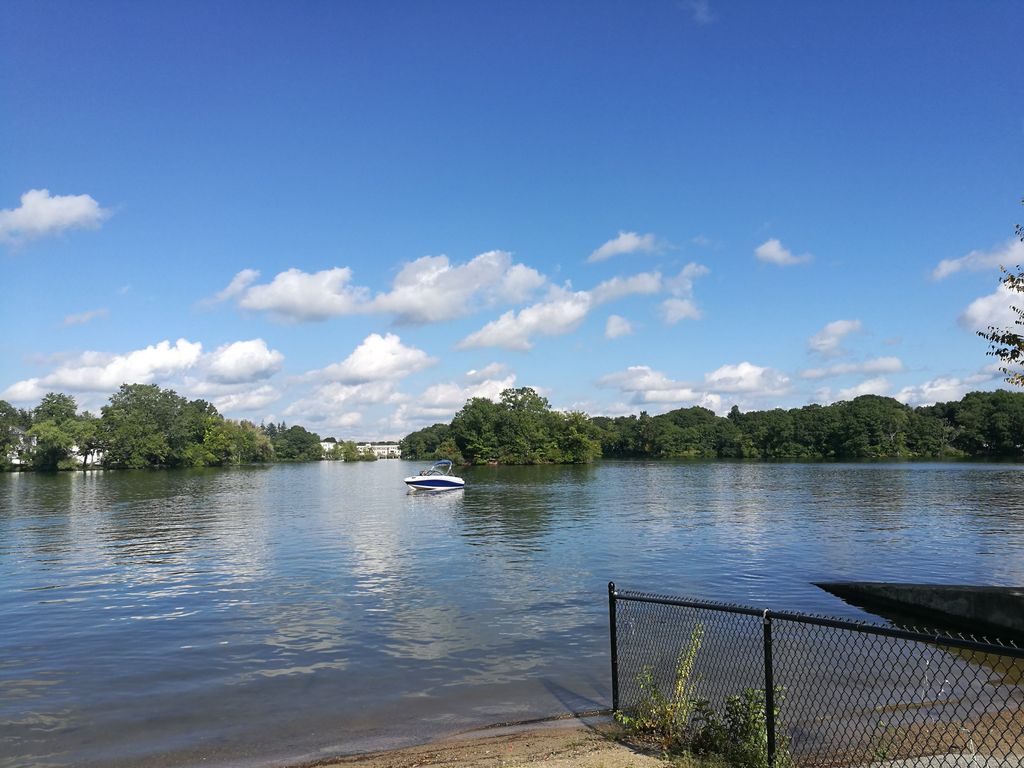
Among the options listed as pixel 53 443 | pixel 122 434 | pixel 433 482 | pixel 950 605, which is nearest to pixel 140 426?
pixel 122 434

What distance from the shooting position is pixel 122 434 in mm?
128375

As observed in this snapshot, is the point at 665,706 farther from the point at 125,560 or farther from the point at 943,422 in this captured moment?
the point at 943,422

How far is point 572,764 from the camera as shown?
689cm

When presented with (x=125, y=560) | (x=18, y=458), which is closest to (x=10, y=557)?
(x=125, y=560)

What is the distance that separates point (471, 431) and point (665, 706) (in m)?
144

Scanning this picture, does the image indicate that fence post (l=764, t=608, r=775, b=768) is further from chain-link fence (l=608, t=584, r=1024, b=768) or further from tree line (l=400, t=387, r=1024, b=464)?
tree line (l=400, t=387, r=1024, b=464)

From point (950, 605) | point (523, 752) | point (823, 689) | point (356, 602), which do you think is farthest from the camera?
point (356, 602)

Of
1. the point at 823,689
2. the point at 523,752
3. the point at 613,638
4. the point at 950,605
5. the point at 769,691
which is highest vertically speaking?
the point at 769,691

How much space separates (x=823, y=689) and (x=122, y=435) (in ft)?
459

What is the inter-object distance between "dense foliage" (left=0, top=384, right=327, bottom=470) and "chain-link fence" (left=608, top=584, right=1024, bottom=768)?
132049 millimetres

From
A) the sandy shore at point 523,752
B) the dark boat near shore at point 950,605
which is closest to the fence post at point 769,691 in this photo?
the sandy shore at point 523,752

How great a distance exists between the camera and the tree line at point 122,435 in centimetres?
12019

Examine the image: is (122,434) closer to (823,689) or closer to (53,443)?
(53,443)

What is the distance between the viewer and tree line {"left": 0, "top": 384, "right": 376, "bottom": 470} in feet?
394
